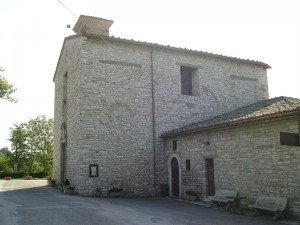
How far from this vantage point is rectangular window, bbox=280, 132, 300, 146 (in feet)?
20.2

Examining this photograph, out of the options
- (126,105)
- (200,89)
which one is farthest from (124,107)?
(200,89)

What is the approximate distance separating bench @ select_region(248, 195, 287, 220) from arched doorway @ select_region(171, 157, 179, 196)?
5489mm

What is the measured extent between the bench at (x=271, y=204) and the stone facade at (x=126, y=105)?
6.47 meters

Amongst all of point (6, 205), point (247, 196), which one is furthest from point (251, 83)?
point (6, 205)

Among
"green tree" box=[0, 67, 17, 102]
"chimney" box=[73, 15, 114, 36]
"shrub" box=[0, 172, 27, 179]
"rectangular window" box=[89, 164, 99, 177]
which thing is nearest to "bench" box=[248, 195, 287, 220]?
"rectangular window" box=[89, 164, 99, 177]

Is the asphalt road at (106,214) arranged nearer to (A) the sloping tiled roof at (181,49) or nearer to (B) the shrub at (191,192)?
(B) the shrub at (191,192)

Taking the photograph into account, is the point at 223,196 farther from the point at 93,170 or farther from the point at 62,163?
the point at 62,163

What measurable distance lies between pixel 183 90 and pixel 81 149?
6886 mm

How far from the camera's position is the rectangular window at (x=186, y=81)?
1909 cm

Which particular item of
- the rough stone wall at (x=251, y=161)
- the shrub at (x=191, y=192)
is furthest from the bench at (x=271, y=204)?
the shrub at (x=191, y=192)

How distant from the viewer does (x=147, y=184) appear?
16.6 metres

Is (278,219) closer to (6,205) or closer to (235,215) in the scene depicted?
(235,215)

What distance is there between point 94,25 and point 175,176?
31.9 feet

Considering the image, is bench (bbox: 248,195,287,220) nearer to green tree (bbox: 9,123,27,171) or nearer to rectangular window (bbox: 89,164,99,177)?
rectangular window (bbox: 89,164,99,177)
